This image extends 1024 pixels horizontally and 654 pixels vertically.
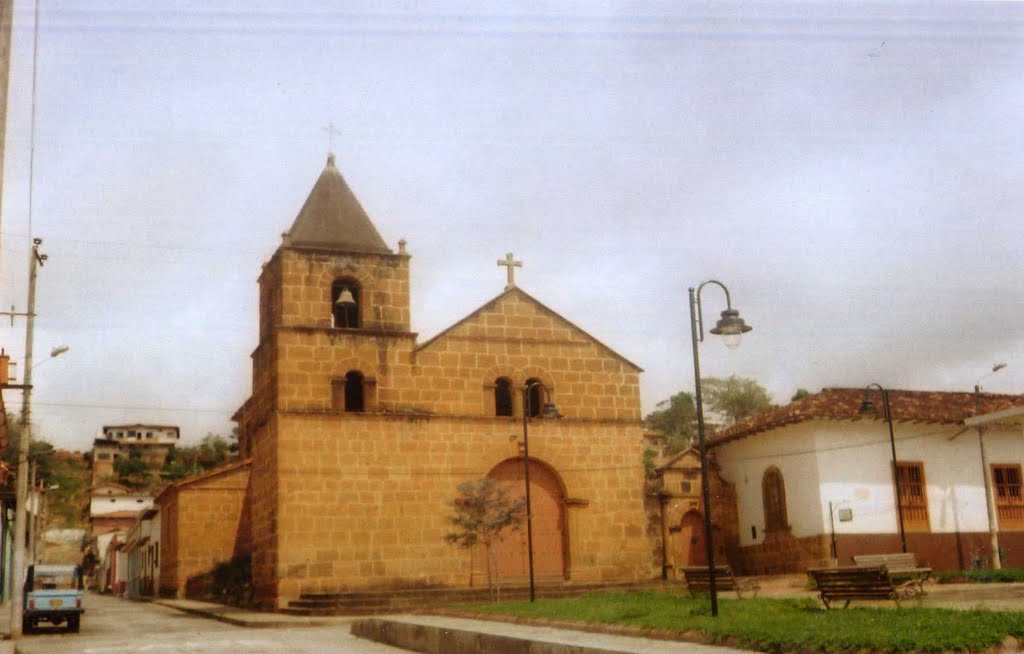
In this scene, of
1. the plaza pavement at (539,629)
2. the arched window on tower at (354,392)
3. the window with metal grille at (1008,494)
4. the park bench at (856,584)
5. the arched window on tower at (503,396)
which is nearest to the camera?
the plaza pavement at (539,629)

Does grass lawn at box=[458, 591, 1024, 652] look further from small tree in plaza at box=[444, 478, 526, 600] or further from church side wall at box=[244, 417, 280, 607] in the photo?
church side wall at box=[244, 417, 280, 607]

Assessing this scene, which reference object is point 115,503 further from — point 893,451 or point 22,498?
point 893,451

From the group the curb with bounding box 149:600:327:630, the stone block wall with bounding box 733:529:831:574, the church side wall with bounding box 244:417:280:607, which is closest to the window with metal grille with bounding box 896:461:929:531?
the stone block wall with bounding box 733:529:831:574

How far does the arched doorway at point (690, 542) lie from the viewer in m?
30.9

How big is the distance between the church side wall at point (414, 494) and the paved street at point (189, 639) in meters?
3.58

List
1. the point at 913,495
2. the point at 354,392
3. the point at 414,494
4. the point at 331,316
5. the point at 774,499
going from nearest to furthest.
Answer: the point at 414,494, the point at 331,316, the point at 913,495, the point at 354,392, the point at 774,499

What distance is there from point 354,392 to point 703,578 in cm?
1379

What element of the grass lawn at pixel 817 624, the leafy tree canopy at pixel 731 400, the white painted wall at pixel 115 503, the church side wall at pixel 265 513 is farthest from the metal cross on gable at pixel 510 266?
the white painted wall at pixel 115 503

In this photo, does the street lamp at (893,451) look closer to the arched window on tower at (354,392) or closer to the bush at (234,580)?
the arched window on tower at (354,392)

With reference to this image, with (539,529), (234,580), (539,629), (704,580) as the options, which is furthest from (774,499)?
(539,629)

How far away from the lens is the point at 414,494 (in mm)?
27781

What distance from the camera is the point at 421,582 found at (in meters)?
27.2

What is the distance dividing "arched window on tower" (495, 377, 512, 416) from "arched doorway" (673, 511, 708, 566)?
6.47m

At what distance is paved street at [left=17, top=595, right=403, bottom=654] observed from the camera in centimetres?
1611
